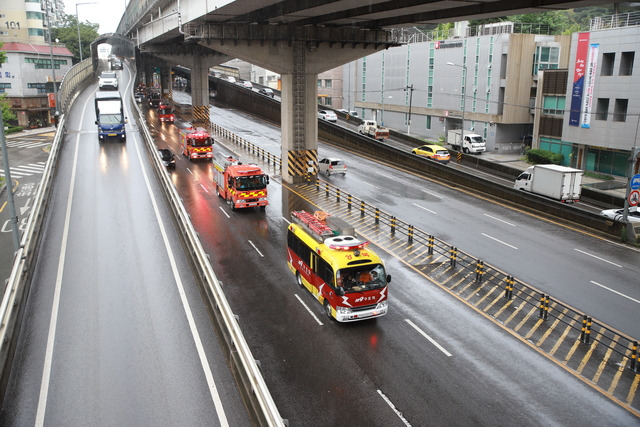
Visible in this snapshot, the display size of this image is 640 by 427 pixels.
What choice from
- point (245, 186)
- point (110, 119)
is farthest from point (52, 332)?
point (110, 119)

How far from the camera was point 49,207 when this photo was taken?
95.3 ft

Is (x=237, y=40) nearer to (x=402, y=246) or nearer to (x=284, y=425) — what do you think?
(x=402, y=246)

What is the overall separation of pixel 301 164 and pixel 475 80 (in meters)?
36.4

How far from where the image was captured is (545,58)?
64812 millimetres

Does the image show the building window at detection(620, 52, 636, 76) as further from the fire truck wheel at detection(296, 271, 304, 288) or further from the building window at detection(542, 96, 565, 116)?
the fire truck wheel at detection(296, 271, 304, 288)

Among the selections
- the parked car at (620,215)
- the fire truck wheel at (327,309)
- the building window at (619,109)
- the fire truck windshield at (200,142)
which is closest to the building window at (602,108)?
the building window at (619,109)

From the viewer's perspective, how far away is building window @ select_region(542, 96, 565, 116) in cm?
5822

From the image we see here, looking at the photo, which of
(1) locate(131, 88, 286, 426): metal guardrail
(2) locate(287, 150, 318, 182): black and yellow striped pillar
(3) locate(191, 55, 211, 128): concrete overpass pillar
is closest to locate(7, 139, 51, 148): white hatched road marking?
(3) locate(191, 55, 211, 128): concrete overpass pillar

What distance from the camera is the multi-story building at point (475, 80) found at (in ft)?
212

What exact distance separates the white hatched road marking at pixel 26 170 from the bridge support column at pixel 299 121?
938 inches

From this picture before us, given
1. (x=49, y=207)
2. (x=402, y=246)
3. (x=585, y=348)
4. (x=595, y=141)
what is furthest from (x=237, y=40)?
(x=595, y=141)

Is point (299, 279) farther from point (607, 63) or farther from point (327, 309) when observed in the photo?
point (607, 63)

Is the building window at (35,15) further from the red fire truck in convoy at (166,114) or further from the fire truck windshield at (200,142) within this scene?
the fire truck windshield at (200,142)

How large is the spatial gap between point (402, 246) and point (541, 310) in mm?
9001
